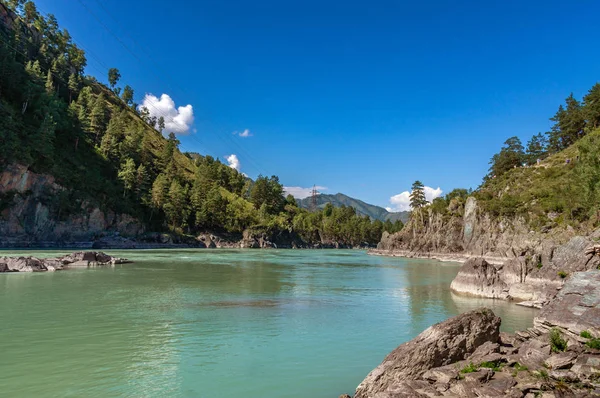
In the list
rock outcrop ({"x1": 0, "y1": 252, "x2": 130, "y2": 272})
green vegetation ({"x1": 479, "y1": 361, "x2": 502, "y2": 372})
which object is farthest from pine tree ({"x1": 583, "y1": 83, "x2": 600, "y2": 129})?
rock outcrop ({"x1": 0, "y1": 252, "x2": 130, "y2": 272})

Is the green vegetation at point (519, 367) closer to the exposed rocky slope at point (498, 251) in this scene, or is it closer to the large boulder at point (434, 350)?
the large boulder at point (434, 350)

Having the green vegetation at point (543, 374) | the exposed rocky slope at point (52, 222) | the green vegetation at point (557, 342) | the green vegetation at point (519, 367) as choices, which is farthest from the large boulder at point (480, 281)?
the exposed rocky slope at point (52, 222)

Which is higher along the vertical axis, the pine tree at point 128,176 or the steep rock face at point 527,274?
the pine tree at point 128,176

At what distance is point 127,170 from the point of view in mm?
123875

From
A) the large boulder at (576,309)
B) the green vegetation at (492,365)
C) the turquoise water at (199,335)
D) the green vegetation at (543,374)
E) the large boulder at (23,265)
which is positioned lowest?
the turquoise water at (199,335)

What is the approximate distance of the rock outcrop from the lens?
3969cm

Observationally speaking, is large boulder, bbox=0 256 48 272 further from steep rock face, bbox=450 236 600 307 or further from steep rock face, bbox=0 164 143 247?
steep rock face, bbox=450 236 600 307

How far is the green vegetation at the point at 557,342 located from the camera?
10664 mm

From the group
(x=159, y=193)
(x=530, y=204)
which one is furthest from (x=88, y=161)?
(x=530, y=204)

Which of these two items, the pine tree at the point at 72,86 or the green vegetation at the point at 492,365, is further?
the pine tree at the point at 72,86

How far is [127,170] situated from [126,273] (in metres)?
92.0

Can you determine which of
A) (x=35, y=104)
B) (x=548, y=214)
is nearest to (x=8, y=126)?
(x=35, y=104)

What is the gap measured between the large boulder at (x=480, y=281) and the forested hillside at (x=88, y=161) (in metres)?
87.8

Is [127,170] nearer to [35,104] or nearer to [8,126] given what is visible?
[35,104]
